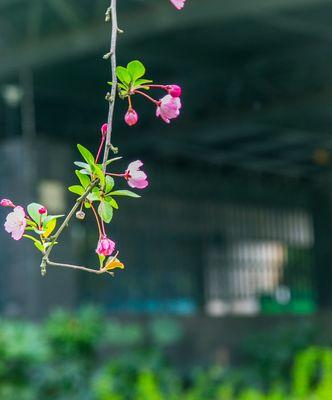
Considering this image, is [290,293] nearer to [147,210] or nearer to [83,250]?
[147,210]

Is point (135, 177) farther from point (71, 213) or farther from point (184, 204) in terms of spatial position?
point (184, 204)

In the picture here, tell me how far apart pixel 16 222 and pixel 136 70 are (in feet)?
0.71

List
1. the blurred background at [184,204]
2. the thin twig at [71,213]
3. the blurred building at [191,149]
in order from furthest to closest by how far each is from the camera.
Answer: the blurred building at [191,149]
the blurred background at [184,204]
the thin twig at [71,213]

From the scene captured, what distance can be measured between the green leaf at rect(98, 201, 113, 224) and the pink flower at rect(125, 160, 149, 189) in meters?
0.03

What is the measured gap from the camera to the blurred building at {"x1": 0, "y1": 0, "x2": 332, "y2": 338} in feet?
36.1

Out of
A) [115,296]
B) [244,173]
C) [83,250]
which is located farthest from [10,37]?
[244,173]

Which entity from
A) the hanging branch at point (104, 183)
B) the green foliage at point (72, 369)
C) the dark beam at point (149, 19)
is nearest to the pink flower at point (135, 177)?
the hanging branch at point (104, 183)

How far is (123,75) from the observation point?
1.18m

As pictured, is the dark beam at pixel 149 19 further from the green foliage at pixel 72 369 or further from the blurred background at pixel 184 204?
the green foliage at pixel 72 369

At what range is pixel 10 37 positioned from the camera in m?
11.6

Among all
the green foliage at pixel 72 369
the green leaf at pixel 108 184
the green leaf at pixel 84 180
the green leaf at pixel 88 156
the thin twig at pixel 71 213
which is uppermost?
the green foliage at pixel 72 369

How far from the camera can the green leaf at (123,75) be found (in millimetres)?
1155

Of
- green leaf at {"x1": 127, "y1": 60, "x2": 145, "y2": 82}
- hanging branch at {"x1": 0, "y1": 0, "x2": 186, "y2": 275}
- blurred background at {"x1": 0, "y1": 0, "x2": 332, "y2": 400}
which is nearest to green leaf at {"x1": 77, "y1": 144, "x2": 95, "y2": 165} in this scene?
hanging branch at {"x1": 0, "y1": 0, "x2": 186, "y2": 275}

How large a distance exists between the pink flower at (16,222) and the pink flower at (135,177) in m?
0.12
